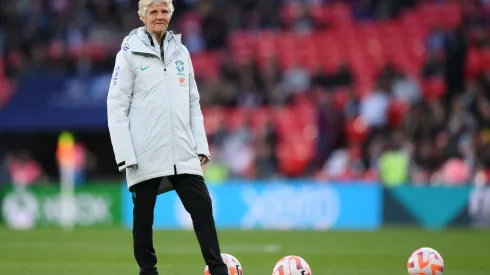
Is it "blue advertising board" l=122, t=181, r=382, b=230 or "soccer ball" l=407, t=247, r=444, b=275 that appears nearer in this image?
"soccer ball" l=407, t=247, r=444, b=275

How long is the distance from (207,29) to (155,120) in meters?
21.0

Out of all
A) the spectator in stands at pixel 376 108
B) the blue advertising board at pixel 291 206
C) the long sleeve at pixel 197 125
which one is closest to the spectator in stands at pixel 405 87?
the spectator in stands at pixel 376 108

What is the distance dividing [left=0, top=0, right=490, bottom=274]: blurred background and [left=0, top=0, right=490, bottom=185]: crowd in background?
1.7 inches

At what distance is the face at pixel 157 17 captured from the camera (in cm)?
827

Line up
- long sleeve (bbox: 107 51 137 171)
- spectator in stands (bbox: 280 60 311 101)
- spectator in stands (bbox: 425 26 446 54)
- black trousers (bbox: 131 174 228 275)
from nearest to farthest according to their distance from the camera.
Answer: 1. long sleeve (bbox: 107 51 137 171)
2. black trousers (bbox: 131 174 228 275)
3. spectator in stands (bbox: 425 26 446 54)
4. spectator in stands (bbox: 280 60 311 101)

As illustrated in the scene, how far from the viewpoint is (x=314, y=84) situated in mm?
25719

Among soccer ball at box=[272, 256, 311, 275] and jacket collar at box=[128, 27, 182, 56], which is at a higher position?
jacket collar at box=[128, 27, 182, 56]

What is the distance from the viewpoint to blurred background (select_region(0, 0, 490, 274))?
2200 cm

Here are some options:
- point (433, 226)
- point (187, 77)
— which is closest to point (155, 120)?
point (187, 77)

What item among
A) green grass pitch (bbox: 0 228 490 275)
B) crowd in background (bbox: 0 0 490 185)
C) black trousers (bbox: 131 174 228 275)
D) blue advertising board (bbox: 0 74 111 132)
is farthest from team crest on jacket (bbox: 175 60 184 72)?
blue advertising board (bbox: 0 74 111 132)

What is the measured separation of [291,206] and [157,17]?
566 inches

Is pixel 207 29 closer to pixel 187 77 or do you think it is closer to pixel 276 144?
pixel 276 144

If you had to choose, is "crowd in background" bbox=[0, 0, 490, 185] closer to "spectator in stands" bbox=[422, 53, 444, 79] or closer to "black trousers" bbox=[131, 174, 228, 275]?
"spectator in stands" bbox=[422, 53, 444, 79]

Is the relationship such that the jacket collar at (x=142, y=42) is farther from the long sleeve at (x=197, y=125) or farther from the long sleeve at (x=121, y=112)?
the long sleeve at (x=197, y=125)
